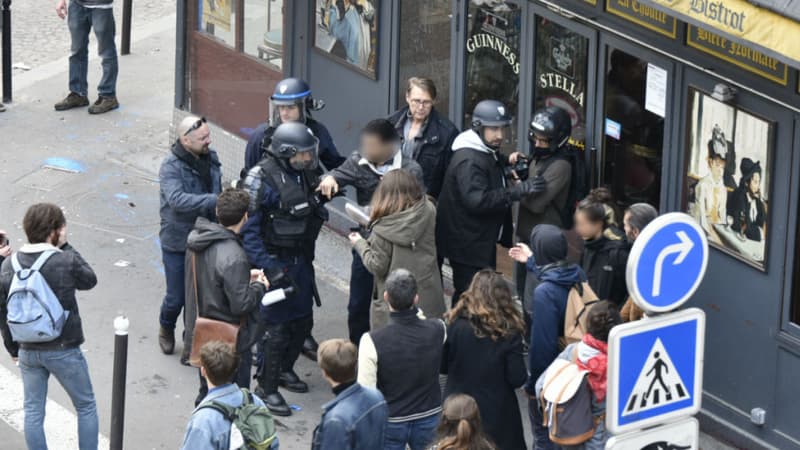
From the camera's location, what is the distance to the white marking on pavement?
970cm

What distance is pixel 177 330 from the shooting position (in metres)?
11.3

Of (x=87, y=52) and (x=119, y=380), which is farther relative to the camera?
(x=87, y=52)

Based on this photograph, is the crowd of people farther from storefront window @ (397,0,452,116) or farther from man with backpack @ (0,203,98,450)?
storefront window @ (397,0,452,116)

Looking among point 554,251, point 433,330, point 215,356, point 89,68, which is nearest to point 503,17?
point 554,251

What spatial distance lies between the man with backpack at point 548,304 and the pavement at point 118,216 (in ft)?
4.31

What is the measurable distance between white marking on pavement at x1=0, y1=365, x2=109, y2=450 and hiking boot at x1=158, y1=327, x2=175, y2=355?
85 cm

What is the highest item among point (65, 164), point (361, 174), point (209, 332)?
point (361, 174)

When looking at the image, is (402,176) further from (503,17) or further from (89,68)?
(89,68)

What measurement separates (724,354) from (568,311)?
1588 millimetres

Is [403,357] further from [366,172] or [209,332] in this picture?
[366,172]

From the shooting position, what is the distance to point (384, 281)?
9.37m

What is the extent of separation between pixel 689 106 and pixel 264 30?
5.22m

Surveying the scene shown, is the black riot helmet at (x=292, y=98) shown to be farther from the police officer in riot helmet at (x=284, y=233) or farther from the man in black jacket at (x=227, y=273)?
the man in black jacket at (x=227, y=273)

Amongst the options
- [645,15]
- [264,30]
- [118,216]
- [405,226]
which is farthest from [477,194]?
[118,216]
